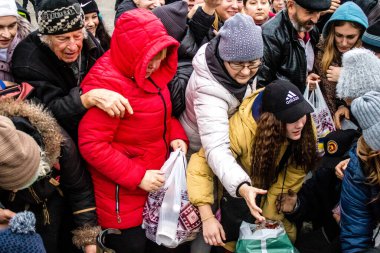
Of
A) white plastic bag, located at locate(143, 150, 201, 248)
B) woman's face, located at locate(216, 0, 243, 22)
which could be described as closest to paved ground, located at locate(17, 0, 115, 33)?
woman's face, located at locate(216, 0, 243, 22)

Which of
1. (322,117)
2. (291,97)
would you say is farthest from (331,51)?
(291,97)

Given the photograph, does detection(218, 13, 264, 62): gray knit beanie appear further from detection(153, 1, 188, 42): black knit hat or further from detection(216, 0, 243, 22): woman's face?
detection(216, 0, 243, 22): woman's face

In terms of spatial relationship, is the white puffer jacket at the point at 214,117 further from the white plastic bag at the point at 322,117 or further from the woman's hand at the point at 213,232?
the white plastic bag at the point at 322,117

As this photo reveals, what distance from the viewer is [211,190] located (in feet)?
8.71

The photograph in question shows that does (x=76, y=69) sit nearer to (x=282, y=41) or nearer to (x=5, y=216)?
(x=5, y=216)

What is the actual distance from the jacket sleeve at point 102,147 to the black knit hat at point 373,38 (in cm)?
202

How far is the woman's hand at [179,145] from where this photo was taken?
2.81 meters

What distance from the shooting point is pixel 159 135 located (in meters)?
2.74

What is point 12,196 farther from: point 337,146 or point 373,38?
point 373,38

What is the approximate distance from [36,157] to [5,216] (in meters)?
0.31

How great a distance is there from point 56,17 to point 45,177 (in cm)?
93

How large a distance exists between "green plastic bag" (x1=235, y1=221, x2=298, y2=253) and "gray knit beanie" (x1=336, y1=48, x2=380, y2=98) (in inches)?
39.5

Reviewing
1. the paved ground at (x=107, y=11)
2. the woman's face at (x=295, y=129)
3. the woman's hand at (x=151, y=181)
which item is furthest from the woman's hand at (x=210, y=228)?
the paved ground at (x=107, y=11)

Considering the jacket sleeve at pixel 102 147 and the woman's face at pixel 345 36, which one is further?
the woman's face at pixel 345 36
